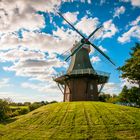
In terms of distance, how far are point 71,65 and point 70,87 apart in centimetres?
563

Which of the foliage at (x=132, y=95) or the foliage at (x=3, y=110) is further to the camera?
the foliage at (x=3, y=110)

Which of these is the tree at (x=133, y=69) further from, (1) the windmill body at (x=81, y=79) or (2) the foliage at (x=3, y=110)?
(2) the foliage at (x=3, y=110)

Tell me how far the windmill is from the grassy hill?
1366 cm

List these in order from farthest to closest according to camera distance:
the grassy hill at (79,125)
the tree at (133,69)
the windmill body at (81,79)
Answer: the windmill body at (81,79) → the tree at (133,69) → the grassy hill at (79,125)

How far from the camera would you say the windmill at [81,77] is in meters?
54.1

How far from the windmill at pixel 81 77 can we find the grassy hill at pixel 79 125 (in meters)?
13.7

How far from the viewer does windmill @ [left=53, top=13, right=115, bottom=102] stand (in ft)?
177

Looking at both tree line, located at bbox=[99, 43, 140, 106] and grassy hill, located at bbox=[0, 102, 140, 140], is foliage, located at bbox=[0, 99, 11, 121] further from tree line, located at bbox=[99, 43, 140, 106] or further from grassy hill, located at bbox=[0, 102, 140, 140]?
tree line, located at bbox=[99, 43, 140, 106]

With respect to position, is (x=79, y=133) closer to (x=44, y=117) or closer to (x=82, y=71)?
(x=44, y=117)

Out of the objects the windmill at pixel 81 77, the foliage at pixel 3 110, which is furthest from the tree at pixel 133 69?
the foliage at pixel 3 110

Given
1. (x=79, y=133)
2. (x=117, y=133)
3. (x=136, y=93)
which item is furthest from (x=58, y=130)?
(x=136, y=93)

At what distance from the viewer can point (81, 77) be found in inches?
2147

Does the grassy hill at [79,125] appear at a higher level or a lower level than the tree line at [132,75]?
lower

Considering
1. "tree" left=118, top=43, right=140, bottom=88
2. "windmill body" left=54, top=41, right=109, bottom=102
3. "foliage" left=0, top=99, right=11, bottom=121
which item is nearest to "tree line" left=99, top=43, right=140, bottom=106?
"tree" left=118, top=43, right=140, bottom=88
